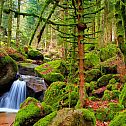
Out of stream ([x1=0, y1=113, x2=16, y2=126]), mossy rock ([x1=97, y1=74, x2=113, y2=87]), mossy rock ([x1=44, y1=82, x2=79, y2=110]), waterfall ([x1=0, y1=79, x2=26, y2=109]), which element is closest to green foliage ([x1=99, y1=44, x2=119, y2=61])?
mossy rock ([x1=97, y1=74, x2=113, y2=87])

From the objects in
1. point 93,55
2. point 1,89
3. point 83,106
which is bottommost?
point 1,89

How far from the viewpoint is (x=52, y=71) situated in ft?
60.0

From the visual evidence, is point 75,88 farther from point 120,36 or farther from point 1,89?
point 1,89

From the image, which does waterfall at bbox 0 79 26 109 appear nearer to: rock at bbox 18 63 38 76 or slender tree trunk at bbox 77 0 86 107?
rock at bbox 18 63 38 76

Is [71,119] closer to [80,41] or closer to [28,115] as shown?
[80,41]

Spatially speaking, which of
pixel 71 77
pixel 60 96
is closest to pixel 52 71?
pixel 60 96

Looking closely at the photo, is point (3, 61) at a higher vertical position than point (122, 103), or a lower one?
higher

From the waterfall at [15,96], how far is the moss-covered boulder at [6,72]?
410mm

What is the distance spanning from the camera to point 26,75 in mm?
19594

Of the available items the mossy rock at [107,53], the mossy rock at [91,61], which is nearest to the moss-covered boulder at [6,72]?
the mossy rock at [91,61]

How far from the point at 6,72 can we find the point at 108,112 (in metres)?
10.6

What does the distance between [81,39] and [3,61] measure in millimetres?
11894

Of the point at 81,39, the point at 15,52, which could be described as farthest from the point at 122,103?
the point at 15,52

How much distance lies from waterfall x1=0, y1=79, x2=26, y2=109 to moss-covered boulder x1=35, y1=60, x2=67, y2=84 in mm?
1618
